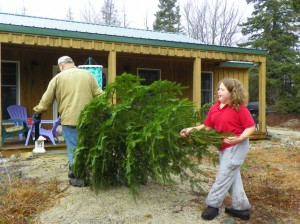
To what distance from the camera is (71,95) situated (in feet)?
12.5

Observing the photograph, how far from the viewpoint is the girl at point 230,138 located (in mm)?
3125

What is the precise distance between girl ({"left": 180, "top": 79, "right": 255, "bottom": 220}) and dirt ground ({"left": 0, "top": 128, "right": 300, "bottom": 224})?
0.25 metres

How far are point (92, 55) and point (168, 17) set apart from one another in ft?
90.4

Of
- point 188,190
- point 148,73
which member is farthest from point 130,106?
point 148,73

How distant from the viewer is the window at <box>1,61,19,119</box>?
902cm

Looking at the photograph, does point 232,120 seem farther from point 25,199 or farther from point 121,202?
point 25,199

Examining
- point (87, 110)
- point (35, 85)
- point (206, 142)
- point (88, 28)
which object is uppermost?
point (88, 28)

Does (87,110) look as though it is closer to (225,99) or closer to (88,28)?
(225,99)

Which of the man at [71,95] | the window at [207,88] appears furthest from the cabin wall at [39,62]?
the man at [71,95]

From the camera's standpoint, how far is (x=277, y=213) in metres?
3.68

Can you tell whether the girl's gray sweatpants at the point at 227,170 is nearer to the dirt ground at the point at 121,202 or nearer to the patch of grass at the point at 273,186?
the dirt ground at the point at 121,202

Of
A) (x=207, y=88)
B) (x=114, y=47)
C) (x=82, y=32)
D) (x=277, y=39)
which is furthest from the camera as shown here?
(x=277, y=39)

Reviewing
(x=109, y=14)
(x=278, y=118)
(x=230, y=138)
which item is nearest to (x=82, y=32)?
(x=230, y=138)

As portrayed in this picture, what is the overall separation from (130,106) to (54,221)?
132cm
